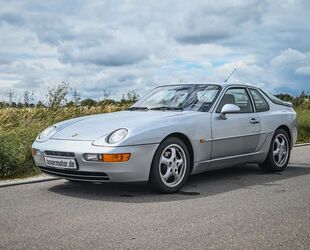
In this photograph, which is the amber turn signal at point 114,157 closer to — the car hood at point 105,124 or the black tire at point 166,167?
the car hood at point 105,124

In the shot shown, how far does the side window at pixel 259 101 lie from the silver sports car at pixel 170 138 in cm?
2

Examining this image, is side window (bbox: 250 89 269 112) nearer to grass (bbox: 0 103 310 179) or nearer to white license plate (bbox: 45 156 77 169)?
white license plate (bbox: 45 156 77 169)

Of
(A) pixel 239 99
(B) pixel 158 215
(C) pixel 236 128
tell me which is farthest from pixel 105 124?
(A) pixel 239 99

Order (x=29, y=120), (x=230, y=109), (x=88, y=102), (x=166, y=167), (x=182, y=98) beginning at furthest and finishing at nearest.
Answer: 1. (x=88, y=102)
2. (x=29, y=120)
3. (x=182, y=98)
4. (x=230, y=109)
5. (x=166, y=167)

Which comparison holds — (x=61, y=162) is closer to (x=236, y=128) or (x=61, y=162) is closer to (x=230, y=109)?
(x=230, y=109)

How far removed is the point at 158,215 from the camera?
17.2 feet

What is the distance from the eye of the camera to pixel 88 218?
511 centimetres

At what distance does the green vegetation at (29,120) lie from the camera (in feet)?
26.7

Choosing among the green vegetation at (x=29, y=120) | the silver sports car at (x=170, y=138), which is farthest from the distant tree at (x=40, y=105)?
the silver sports car at (x=170, y=138)

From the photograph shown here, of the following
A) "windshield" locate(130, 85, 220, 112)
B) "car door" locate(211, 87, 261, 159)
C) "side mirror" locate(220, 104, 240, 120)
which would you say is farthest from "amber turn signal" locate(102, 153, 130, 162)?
"side mirror" locate(220, 104, 240, 120)

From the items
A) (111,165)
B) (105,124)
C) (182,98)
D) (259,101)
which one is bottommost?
(111,165)

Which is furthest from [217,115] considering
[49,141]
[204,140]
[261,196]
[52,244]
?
[52,244]

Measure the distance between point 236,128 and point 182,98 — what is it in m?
0.87

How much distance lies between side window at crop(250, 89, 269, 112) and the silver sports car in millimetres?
18
